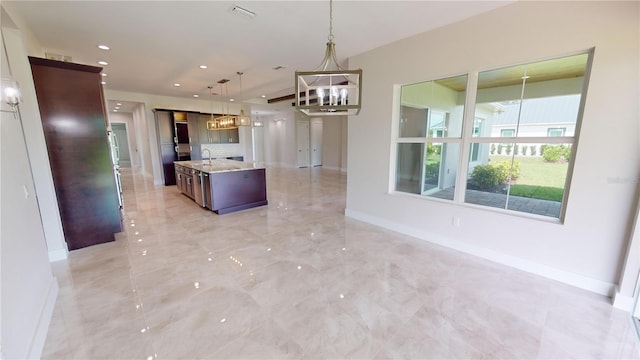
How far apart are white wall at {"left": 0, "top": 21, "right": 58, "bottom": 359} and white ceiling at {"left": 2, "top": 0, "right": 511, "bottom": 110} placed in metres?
1.23

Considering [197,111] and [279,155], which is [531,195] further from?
[279,155]

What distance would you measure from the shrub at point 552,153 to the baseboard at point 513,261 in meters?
1.12

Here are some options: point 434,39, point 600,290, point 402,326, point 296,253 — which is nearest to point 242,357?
point 402,326

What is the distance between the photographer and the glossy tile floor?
66.7 inches

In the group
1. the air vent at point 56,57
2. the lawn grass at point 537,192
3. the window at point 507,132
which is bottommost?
the lawn grass at point 537,192

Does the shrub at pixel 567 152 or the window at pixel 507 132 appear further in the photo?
the window at pixel 507 132

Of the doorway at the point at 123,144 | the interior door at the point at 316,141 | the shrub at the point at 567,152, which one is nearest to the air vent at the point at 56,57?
the shrub at the point at 567,152

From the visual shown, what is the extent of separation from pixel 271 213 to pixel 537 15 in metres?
4.42

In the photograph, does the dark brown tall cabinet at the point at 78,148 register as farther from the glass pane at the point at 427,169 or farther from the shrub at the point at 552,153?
the shrub at the point at 552,153

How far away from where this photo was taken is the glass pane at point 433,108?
313 centimetres

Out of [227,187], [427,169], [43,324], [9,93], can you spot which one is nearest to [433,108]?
[427,169]

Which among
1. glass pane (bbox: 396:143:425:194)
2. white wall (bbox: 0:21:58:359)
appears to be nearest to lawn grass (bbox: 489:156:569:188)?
glass pane (bbox: 396:143:425:194)

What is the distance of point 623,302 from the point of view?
207 centimetres

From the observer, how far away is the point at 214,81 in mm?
5727
